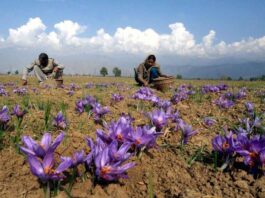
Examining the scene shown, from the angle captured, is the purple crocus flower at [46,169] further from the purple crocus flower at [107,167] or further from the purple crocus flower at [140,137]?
the purple crocus flower at [140,137]

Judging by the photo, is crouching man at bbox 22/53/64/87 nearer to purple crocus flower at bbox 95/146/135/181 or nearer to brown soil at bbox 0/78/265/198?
brown soil at bbox 0/78/265/198

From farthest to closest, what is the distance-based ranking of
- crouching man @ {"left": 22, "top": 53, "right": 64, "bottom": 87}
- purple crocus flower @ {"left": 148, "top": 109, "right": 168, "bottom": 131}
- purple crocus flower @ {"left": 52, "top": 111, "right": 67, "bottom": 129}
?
crouching man @ {"left": 22, "top": 53, "right": 64, "bottom": 87}, purple crocus flower @ {"left": 52, "top": 111, "right": 67, "bottom": 129}, purple crocus flower @ {"left": 148, "top": 109, "right": 168, "bottom": 131}

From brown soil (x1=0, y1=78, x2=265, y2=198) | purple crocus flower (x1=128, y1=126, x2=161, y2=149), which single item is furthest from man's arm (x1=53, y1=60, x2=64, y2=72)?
purple crocus flower (x1=128, y1=126, x2=161, y2=149)

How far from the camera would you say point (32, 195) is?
1.76 metres

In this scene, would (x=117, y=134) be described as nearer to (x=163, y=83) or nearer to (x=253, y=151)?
(x=253, y=151)

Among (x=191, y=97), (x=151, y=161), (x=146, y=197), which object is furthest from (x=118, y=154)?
(x=191, y=97)

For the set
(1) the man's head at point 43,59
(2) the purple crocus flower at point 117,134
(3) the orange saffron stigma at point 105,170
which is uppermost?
(1) the man's head at point 43,59

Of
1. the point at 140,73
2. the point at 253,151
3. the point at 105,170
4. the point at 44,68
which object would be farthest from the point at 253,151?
the point at 44,68

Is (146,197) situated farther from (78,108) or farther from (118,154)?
(78,108)

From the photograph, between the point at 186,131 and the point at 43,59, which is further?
the point at 43,59

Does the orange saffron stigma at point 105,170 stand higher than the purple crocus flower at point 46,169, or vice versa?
the purple crocus flower at point 46,169

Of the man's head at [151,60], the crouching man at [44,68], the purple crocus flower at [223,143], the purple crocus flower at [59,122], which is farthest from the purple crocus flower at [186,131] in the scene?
the crouching man at [44,68]

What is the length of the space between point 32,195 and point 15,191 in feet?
0.38

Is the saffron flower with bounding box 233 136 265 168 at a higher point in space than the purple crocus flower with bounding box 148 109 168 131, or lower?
lower
